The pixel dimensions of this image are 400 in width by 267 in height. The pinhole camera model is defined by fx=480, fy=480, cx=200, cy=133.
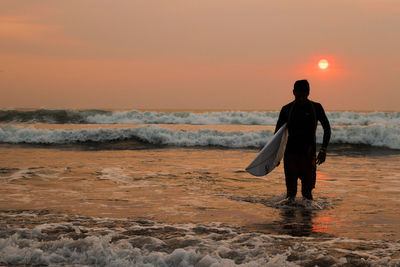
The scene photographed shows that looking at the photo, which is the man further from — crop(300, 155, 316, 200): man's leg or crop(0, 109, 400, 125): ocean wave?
crop(0, 109, 400, 125): ocean wave

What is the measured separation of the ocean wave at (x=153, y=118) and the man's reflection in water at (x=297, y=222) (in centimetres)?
3344

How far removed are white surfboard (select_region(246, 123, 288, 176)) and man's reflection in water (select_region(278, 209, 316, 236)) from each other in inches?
27.0

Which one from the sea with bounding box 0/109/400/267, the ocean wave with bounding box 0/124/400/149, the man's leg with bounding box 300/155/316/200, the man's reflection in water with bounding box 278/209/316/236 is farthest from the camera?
the ocean wave with bounding box 0/124/400/149

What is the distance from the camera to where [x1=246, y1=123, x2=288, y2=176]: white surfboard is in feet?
22.8

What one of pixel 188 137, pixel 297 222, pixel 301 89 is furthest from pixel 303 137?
pixel 188 137

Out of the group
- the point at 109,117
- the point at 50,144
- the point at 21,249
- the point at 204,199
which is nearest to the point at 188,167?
the point at 204,199

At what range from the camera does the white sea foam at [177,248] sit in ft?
15.6

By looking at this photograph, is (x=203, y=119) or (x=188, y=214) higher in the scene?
(x=203, y=119)

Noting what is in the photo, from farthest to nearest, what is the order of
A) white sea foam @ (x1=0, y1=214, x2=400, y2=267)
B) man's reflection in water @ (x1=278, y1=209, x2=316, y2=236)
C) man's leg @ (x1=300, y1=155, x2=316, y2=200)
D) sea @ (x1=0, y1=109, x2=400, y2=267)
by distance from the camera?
man's leg @ (x1=300, y1=155, x2=316, y2=200) → man's reflection in water @ (x1=278, y1=209, x2=316, y2=236) → sea @ (x1=0, y1=109, x2=400, y2=267) → white sea foam @ (x1=0, y1=214, x2=400, y2=267)

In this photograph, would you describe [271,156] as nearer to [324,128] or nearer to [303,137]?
[303,137]

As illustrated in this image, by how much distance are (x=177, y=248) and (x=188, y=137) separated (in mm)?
17183

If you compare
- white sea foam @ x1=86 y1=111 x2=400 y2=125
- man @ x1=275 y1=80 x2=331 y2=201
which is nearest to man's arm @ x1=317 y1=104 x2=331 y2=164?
man @ x1=275 y1=80 x2=331 y2=201

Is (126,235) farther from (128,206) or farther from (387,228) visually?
(387,228)

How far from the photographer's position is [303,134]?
6.77 meters
